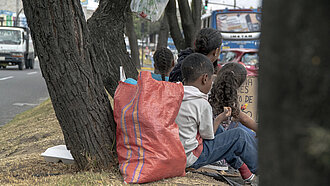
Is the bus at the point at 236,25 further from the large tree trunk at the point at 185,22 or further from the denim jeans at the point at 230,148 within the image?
the denim jeans at the point at 230,148

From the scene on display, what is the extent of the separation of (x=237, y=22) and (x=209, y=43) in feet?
57.0

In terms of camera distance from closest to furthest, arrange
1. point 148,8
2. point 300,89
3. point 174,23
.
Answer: point 300,89, point 148,8, point 174,23

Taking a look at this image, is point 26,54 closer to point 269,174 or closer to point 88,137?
point 88,137

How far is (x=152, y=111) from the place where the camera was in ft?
10.3

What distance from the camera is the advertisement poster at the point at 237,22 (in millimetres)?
21312

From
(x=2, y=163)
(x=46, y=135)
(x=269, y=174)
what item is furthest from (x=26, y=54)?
(x=269, y=174)

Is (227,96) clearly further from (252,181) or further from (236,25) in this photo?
(236,25)

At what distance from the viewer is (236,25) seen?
2136 cm

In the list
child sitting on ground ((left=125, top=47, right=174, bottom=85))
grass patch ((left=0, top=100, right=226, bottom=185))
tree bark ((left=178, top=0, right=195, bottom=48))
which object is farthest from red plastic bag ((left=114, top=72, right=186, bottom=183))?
tree bark ((left=178, top=0, right=195, bottom=48))

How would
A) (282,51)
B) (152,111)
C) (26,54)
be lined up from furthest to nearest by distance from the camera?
(26,54)
(152,111)
(282,51)

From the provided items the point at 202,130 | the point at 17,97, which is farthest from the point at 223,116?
the point at 17,97

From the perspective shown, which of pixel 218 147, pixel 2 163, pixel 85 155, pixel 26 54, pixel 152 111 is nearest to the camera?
pixel 152 111

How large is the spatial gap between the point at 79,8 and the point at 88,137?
0.92m

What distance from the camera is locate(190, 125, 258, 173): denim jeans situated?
362 cm
